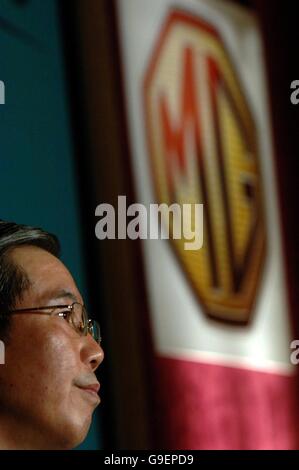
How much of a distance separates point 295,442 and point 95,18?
4.02 feet

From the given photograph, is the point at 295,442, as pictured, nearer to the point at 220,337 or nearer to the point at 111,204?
the point at 220,337

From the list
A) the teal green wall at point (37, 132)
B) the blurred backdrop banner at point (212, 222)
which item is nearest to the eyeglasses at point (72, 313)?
the teal green wall at point (37, 132)

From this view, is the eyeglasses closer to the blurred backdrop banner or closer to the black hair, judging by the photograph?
the black hair

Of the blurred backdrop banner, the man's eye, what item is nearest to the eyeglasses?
the man's eye

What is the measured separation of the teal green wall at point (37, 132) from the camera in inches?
66.0
